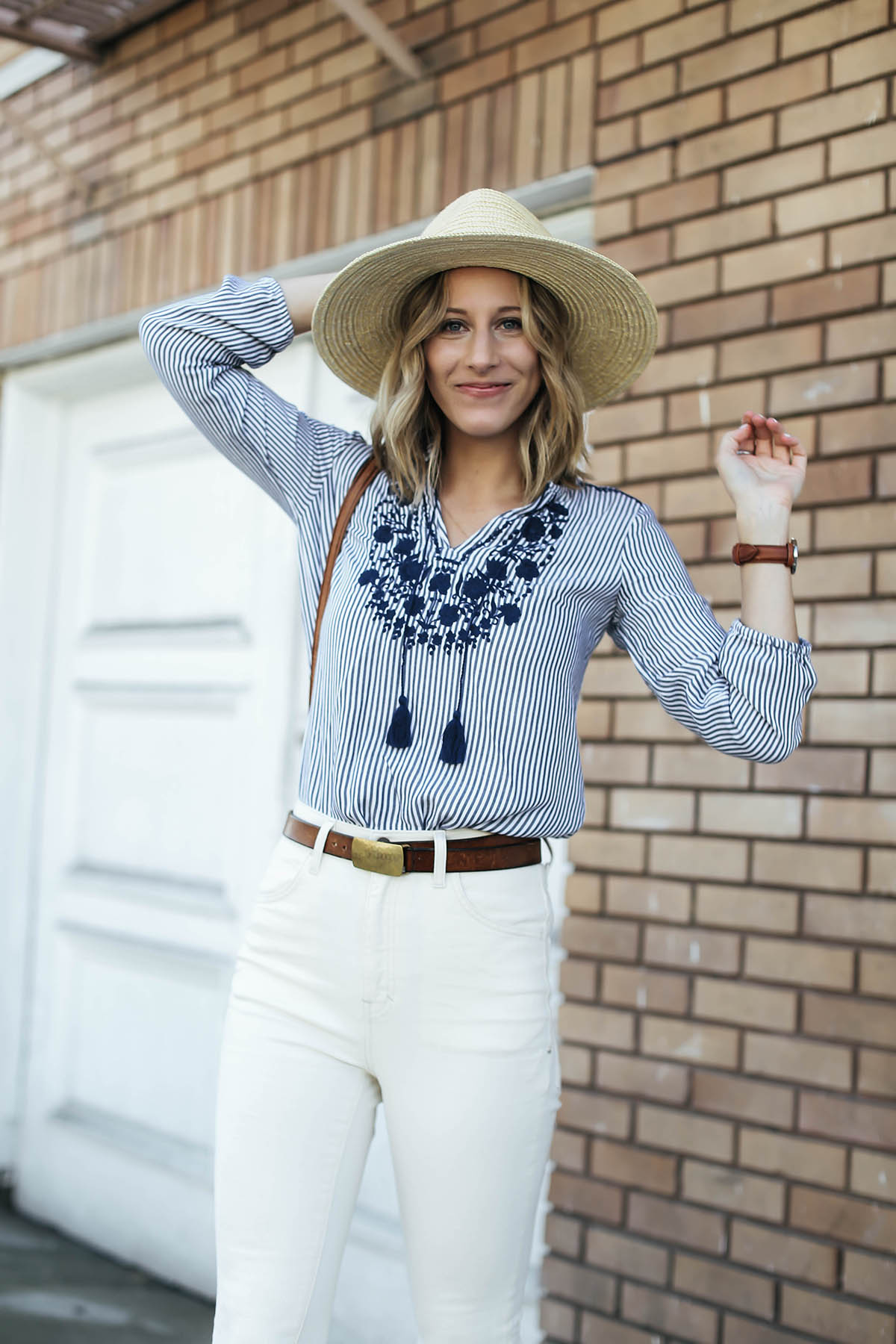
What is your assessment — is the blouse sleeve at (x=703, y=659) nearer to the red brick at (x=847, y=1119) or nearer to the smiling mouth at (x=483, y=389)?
the smiling mouth at (x=483, y=389)

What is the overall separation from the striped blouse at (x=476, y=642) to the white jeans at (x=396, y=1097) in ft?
0.30

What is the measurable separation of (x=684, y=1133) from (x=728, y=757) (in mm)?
716

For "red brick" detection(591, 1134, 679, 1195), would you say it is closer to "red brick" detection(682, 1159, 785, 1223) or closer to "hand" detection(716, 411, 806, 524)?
"red brick" detection(682, 1159, 785, 1223)

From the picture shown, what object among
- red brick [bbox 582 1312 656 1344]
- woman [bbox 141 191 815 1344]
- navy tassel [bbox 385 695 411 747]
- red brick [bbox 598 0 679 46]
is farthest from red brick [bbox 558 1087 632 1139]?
red brick [bbox 598 0 679 46]

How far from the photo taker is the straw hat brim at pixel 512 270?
5.41 feet

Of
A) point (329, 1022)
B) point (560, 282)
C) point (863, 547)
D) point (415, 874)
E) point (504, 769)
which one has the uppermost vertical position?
point (560, 282)

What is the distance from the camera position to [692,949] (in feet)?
7.72

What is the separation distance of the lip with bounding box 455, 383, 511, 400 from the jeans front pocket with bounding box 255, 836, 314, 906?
2.11ft

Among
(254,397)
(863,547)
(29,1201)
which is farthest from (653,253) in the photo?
(29,1201)

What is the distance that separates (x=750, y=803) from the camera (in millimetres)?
2299

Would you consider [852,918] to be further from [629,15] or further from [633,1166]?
[629,15]

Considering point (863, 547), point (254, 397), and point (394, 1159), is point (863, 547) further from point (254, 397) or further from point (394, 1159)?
point (394, 1159)

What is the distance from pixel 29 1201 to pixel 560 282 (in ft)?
11.3

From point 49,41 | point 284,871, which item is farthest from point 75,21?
point 284,871
